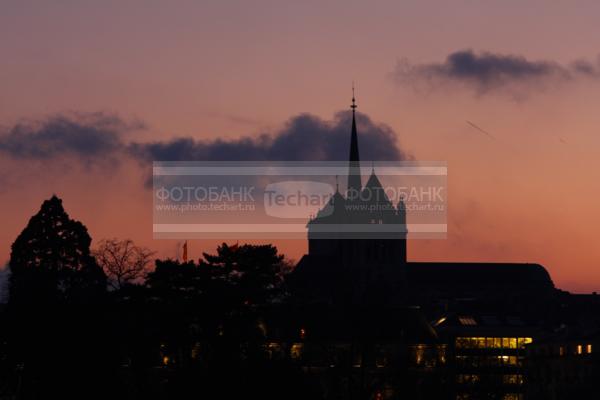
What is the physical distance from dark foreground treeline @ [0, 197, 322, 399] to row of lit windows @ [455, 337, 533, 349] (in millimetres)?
51036

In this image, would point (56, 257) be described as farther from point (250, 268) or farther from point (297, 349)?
point (297, 349)

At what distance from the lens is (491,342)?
175 meters

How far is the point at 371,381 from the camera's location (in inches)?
5404

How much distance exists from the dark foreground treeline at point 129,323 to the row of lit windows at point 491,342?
167 ft

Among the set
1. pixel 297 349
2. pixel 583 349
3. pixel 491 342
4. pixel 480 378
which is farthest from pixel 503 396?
pixel 583 349

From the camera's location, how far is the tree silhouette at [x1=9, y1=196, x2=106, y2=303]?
10994 centimetres

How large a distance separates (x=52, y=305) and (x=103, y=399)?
9209 millimetres

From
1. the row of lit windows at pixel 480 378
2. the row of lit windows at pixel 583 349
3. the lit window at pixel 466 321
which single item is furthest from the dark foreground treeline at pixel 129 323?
the row of lit windows at pixel 583 349

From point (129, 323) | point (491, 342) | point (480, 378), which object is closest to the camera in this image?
point (129, 323)

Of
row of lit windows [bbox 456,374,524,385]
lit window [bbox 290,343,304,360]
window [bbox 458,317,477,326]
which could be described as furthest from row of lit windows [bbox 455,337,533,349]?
lit window [bbox 290,343,304,360]

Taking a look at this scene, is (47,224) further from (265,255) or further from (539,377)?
(539,377)

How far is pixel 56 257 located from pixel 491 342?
251 feet

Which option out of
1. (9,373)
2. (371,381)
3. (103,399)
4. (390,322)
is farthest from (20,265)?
(390,322)

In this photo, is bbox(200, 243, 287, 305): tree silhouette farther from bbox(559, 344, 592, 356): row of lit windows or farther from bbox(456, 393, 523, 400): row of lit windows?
bbox(559, 344, 592, 356): row of lit windows
